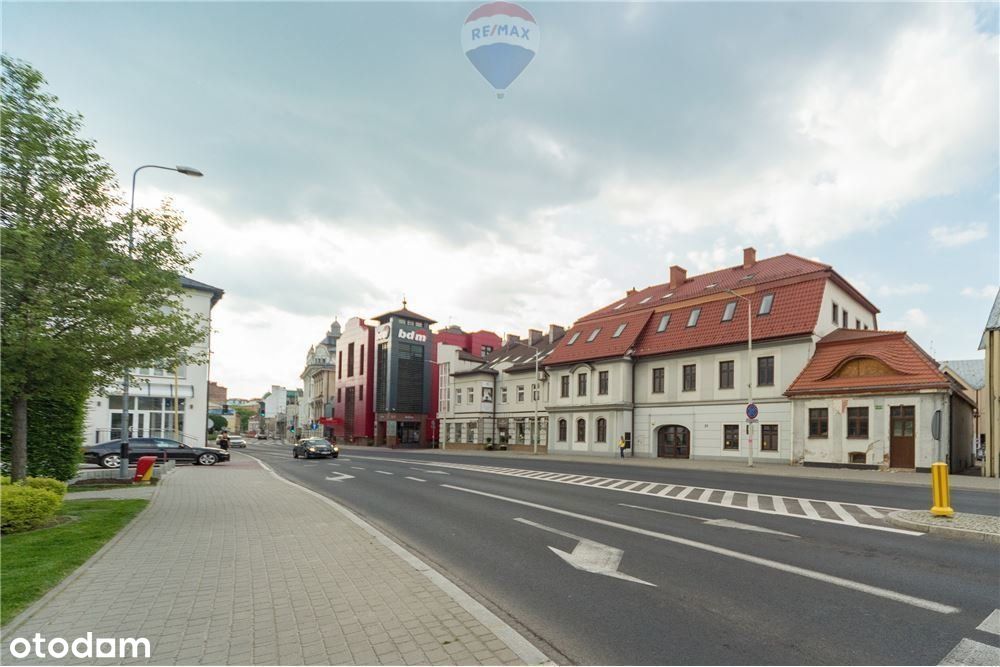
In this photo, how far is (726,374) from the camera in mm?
32844

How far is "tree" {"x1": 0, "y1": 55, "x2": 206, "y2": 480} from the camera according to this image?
8977mm

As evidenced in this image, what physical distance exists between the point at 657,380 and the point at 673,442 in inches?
161

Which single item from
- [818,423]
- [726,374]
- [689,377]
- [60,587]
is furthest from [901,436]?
[60,587]

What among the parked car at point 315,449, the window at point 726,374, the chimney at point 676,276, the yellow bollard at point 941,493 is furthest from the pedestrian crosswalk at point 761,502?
the chimney at point 676,276

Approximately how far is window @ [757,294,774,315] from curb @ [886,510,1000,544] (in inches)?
903

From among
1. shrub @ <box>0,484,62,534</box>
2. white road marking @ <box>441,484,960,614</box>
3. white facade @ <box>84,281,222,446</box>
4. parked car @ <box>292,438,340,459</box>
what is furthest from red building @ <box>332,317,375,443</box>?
white road marking @ <box>441,484,960,614</box>

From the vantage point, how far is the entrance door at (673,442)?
34781mm

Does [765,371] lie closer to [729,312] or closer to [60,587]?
[729,312]

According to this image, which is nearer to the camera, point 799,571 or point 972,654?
point 972,654

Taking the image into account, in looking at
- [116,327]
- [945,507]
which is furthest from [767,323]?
[116,327]

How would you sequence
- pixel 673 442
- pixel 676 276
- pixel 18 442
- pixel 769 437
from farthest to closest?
pixel 676 276
pixel 673 442
pixel 769 437
pixel 18 442

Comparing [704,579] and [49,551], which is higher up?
[704,579]

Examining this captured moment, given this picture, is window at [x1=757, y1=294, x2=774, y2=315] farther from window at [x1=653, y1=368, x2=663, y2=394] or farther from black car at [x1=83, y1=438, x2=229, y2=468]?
black car at [x1=83, y1=438, x2=229, y2=468]

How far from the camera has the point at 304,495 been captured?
1460 centimetres
